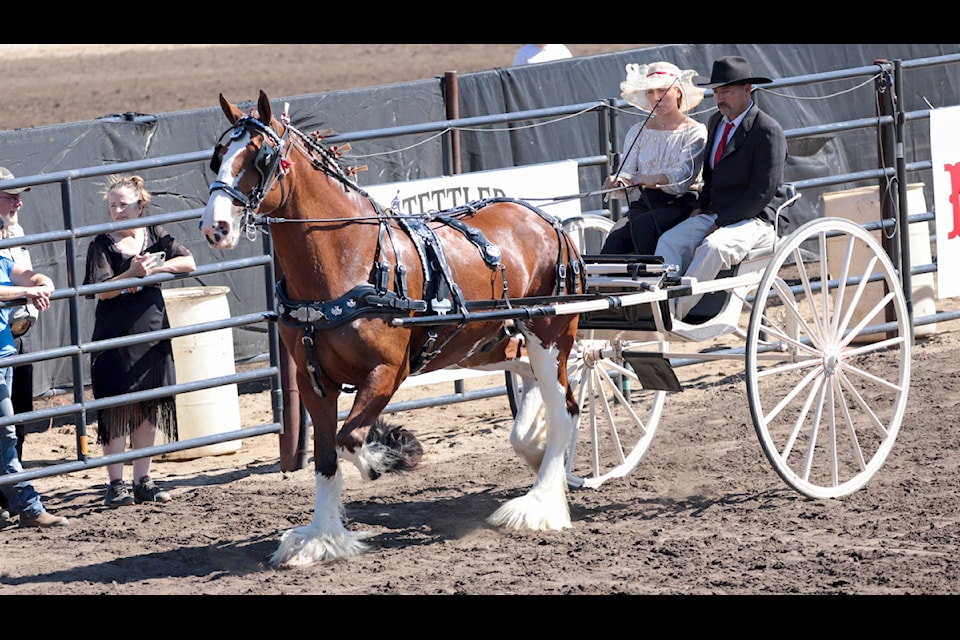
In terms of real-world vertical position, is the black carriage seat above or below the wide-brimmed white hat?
below

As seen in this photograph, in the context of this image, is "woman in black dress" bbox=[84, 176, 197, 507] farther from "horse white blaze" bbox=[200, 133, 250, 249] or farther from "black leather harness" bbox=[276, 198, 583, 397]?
"horse white blaze" bbox=[200, 133, 250, 249]

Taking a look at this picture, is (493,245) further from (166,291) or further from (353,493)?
(166,291)

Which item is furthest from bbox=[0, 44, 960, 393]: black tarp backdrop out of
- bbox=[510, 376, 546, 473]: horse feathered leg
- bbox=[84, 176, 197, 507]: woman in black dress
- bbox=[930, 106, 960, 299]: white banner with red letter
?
bbox=[510, 376, 546, 473]: horse feathered leg

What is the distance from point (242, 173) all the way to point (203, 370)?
130 inches

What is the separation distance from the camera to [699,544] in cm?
588

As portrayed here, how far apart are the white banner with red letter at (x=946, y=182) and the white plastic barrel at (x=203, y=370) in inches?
193

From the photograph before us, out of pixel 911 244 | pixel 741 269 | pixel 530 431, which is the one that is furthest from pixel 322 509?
pixel 911 244

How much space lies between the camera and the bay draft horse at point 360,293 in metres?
5.48

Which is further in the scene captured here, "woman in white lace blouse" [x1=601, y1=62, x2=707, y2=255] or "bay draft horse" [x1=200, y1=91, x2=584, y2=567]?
"woman in white lace blouse" [x1=601, y1=62, x2=707, y2=255]

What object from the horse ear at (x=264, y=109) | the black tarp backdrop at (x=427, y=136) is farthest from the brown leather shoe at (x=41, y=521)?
the black tarp backdrop at (x=427, y=136)

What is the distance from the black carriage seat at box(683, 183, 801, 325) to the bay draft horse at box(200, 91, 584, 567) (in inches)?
29.2

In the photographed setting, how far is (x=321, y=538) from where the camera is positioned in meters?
5.84

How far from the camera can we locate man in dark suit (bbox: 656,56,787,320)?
6.40m

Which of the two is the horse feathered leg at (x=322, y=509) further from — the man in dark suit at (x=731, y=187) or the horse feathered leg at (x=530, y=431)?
the man in dark suit at (x=731, y=187)
